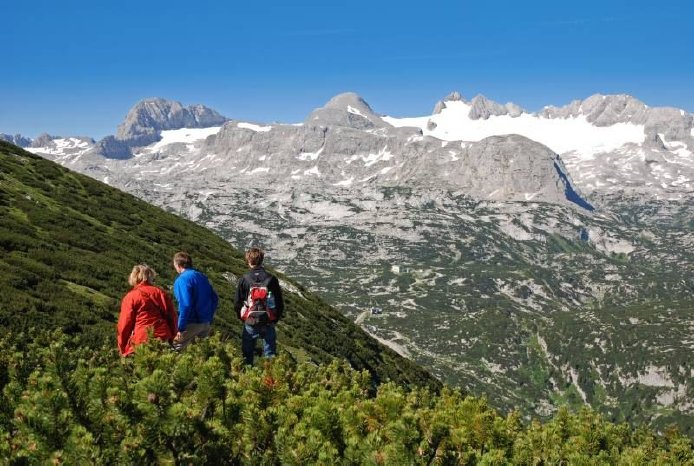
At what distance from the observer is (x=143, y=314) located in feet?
47.8

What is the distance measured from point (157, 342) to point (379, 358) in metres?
50.6

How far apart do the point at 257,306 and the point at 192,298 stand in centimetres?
225

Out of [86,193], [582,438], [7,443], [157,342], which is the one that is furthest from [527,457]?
[86,193]

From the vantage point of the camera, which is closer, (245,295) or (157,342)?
(157,342)

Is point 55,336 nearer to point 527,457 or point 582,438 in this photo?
point 527,457

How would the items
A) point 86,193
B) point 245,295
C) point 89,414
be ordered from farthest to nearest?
1. point 86,193
2. point 245,295
3. point 89,414

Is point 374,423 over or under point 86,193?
under

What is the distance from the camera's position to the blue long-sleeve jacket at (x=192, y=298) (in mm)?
16766

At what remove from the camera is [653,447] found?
643 inches

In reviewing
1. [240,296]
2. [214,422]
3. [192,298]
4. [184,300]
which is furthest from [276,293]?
[214,422]

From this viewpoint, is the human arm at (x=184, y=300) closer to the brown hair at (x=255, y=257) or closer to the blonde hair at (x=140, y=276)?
the blonde hair at (x=140, y=276)

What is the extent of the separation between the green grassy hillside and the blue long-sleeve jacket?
546 centimetres

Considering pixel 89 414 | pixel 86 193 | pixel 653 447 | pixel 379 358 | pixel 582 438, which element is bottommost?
pixel 379 358

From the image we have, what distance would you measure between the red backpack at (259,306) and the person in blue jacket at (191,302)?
1186mm
